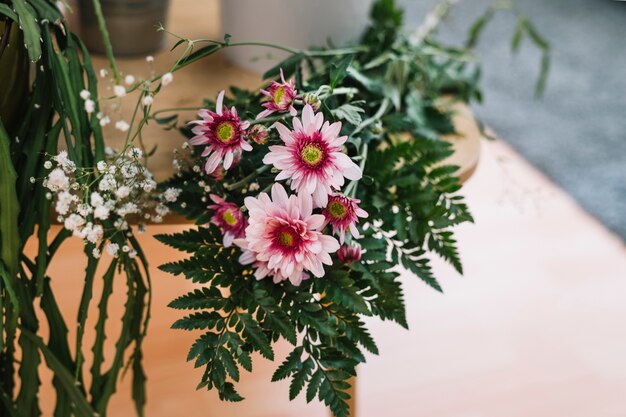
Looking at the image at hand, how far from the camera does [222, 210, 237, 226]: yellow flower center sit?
0.71 meters

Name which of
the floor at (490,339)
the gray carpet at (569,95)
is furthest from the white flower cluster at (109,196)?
the gray carpet at (569,95)

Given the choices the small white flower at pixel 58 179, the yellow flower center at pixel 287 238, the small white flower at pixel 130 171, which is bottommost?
the yellow flower center at pixel 287 238

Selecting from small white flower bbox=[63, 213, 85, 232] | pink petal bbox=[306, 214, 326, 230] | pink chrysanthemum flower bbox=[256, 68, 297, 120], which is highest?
pink chrysanthemum flower bbox=[256, 68, 297, 120]

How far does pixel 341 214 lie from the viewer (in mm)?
641

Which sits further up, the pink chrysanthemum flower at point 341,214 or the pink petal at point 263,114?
the pink petal at point 263,114

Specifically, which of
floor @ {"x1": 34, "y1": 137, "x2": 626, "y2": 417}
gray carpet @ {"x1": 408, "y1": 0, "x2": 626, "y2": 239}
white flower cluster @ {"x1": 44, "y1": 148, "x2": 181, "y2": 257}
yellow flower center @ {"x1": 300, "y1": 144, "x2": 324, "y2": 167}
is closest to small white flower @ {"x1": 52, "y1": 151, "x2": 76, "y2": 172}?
white flower cluster @ {"x1": 44, "y1": 148, "x2": 181, "y2": 257}

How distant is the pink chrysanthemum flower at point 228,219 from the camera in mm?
704

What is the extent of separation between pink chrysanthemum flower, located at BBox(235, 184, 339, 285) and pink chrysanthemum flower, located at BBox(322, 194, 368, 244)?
0.8 inches

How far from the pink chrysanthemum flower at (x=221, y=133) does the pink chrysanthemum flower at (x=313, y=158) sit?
5 cm

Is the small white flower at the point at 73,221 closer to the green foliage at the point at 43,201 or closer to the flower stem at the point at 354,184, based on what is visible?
the green foliage at the point at 43,201

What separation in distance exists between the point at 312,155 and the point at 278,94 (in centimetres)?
9

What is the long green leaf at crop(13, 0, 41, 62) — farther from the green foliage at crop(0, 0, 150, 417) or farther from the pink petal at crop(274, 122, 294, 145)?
the pink petal at crop(274, 122, 294, 145)

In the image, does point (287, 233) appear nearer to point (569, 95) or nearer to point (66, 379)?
point (66, 379)

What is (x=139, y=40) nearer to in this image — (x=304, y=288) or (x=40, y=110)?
(x=40, y=110)
